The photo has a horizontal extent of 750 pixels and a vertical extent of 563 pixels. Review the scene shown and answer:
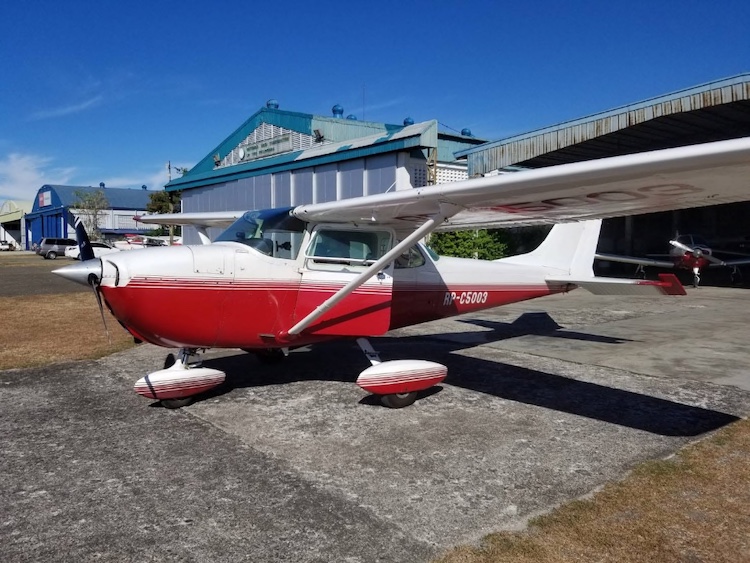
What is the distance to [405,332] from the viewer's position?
9945 millimetres

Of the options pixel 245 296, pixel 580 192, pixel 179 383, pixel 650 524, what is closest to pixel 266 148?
pixel 245 296

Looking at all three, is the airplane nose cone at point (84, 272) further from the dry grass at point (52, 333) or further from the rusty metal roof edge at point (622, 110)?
the rusty metal roof edge at point (622, 110)

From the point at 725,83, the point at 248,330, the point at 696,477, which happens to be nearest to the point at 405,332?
the point at 248,330

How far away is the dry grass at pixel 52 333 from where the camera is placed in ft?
25.8

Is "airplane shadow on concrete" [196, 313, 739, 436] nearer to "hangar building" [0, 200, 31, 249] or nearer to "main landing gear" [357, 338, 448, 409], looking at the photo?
"main landing gear" [357, 338, 448, 409]

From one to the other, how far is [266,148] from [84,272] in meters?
22.0

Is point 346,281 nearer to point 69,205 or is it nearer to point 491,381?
point 491,381

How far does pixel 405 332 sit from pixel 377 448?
18.3 ft

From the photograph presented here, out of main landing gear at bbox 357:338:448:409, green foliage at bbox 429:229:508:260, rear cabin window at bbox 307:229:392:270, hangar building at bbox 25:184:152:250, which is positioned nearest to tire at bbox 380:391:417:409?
main landing gear at bbox 357:338:448:409

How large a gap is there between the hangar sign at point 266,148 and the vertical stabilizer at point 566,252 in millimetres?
17498

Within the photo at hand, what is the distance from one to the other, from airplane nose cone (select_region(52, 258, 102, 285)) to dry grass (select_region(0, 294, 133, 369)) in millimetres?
3411

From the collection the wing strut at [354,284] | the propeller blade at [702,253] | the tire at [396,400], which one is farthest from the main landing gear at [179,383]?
the propeller blade at [702,253]

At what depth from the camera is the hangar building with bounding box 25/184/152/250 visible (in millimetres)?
71438

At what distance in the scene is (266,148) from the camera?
25.6 meters
